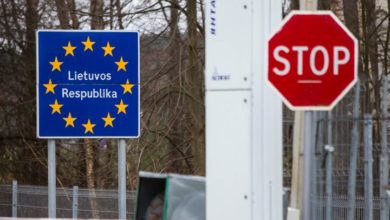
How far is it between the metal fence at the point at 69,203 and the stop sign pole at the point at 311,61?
954 centimetres

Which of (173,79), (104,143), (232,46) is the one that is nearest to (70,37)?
(232,46)

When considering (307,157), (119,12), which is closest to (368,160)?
(307,157)

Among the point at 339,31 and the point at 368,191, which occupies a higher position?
the point at 339,31

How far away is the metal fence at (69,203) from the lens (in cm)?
1490

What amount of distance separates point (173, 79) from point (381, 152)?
11.6m

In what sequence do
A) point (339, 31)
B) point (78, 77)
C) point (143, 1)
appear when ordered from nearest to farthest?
point (339, 31)
point (78, 77)
point (143, 1)

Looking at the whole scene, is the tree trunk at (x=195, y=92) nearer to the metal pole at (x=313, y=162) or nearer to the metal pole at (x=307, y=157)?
the metal pole at (x=313, y=162)

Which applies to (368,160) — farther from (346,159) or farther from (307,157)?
(307,157)

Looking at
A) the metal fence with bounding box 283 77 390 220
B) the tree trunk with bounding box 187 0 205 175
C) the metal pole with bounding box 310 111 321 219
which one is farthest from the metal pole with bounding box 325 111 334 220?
the tree trunk with bounding box 187 0 205 175

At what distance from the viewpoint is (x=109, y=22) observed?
1883cm

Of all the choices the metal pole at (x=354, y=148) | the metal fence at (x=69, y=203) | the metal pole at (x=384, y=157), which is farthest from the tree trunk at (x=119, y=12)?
the metal pole at (x=354, y=148)

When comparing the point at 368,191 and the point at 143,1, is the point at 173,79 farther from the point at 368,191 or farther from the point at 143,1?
the point at 368,191

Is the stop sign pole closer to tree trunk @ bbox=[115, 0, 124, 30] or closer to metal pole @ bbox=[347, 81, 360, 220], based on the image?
metal pole @ bbox=[347, 81, 360, 220]

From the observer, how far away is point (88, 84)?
32.7 ft
